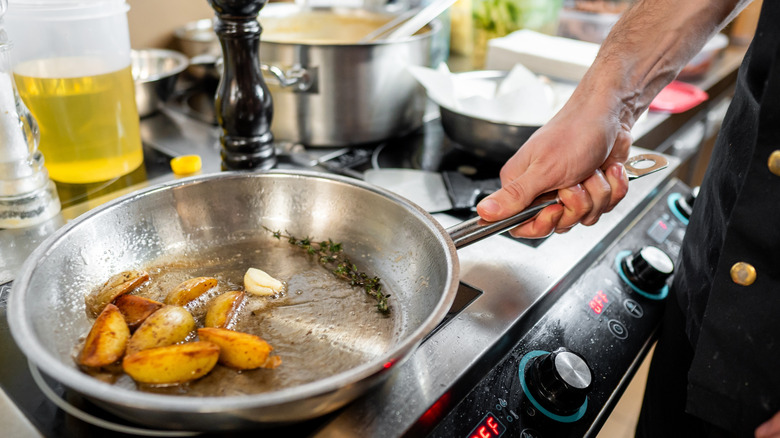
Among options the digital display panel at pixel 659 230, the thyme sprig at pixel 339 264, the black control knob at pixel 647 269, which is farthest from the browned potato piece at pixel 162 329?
the digital display panel at pixel 659 230

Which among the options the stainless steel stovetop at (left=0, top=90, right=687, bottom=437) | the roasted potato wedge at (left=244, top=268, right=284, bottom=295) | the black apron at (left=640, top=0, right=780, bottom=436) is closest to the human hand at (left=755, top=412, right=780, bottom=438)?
the black apron at (left=640, top=0, right=780, bottom=436)

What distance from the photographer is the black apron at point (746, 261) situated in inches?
20.3

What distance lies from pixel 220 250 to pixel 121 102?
0.28m

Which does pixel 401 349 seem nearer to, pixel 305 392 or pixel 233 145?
pixel 305 392

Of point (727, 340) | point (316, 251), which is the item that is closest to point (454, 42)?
point (316, 251)

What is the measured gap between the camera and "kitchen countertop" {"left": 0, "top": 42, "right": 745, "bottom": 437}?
44 centimetres

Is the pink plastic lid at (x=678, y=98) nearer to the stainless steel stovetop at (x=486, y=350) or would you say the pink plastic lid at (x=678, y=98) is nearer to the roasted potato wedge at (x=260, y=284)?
the stainless steel stovetop at (x=486, y=350)

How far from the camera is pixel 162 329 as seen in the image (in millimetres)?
468

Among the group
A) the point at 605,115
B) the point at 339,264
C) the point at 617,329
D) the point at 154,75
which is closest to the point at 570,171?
the point at 605,115

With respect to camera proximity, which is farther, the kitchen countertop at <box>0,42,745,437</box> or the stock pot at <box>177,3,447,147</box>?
the stock pot at <box>177,3,447,147</box>

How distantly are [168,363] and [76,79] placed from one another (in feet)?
1.51

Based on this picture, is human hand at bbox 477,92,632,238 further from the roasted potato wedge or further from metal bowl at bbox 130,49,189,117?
metal bowl at bbox 130,49,189,117

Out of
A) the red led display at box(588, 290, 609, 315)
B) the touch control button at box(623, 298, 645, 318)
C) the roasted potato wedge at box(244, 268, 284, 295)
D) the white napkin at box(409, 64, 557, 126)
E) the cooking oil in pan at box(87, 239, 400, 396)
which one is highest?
the white napkin at box(409, 64, 557, 126)

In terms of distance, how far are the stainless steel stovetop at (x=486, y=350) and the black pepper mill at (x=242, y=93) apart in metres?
0.12
